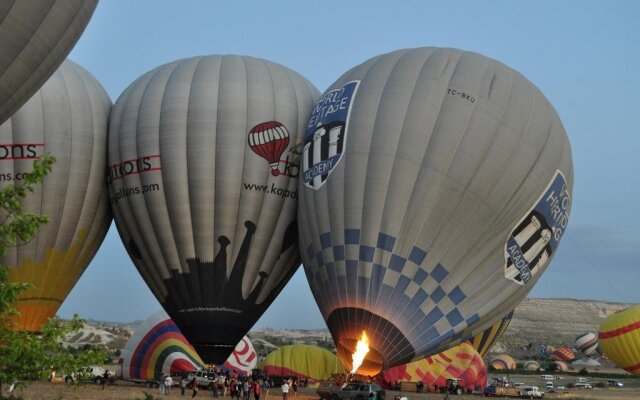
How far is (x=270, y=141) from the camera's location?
25.0m

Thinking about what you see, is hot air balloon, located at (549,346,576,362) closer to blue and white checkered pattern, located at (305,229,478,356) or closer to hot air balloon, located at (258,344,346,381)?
hot air balloon, located at (258,344,346,381)

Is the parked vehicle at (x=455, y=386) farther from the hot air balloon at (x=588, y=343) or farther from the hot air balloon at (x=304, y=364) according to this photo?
the hot air balloon at (x=588, y=343)

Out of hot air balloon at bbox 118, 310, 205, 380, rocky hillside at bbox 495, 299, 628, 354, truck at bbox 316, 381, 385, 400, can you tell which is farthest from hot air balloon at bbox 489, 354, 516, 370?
truck at bbox 316, 381, 385, 400

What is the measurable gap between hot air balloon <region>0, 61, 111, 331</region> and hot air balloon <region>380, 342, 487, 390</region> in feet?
35.0

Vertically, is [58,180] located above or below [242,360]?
above

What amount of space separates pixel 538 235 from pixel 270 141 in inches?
312

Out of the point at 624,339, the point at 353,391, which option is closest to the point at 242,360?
the point at 353,391

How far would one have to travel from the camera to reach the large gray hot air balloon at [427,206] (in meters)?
20.9

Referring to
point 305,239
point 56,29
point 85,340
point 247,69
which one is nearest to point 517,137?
point 305,239

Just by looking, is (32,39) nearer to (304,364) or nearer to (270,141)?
(270,141)

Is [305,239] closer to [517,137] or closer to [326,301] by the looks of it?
[326,301]

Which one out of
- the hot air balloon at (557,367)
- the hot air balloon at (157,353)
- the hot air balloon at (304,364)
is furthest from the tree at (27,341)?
the hot air balloon at (557,367)

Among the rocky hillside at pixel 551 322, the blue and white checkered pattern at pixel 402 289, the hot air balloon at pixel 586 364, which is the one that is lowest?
the blue and white checkered pattern at pixel 402 289

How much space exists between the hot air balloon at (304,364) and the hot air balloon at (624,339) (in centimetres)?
1701
